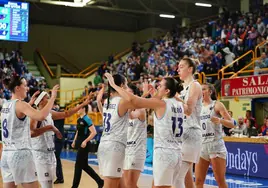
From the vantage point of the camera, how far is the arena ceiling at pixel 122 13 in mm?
30906

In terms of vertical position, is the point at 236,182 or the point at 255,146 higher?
the point at 255,146

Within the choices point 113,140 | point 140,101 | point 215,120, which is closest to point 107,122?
point 113,140

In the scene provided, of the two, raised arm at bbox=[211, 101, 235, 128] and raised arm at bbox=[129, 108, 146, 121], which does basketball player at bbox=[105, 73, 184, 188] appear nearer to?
raised arm at bbox=[129, 108, 146, 121]

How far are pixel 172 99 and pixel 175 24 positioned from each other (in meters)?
29.0

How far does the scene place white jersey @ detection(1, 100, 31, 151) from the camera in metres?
5.81

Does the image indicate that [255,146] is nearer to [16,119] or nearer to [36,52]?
[16,119]

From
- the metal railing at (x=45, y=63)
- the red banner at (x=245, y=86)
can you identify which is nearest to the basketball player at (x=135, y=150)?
the red banner at (x=245, y=86)

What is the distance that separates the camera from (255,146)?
1226cm

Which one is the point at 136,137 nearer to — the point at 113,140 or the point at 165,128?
the point at 113,140

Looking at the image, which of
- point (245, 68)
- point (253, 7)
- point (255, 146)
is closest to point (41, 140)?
point (255, 146)

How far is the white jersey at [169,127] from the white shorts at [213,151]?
1776mm

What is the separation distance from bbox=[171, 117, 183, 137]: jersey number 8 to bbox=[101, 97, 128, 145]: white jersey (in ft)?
2.30

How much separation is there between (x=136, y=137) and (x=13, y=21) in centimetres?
1729

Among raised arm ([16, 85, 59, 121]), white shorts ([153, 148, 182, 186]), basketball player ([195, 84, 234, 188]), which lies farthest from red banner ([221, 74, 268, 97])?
raised arm ([16, 85, 59, 121])
